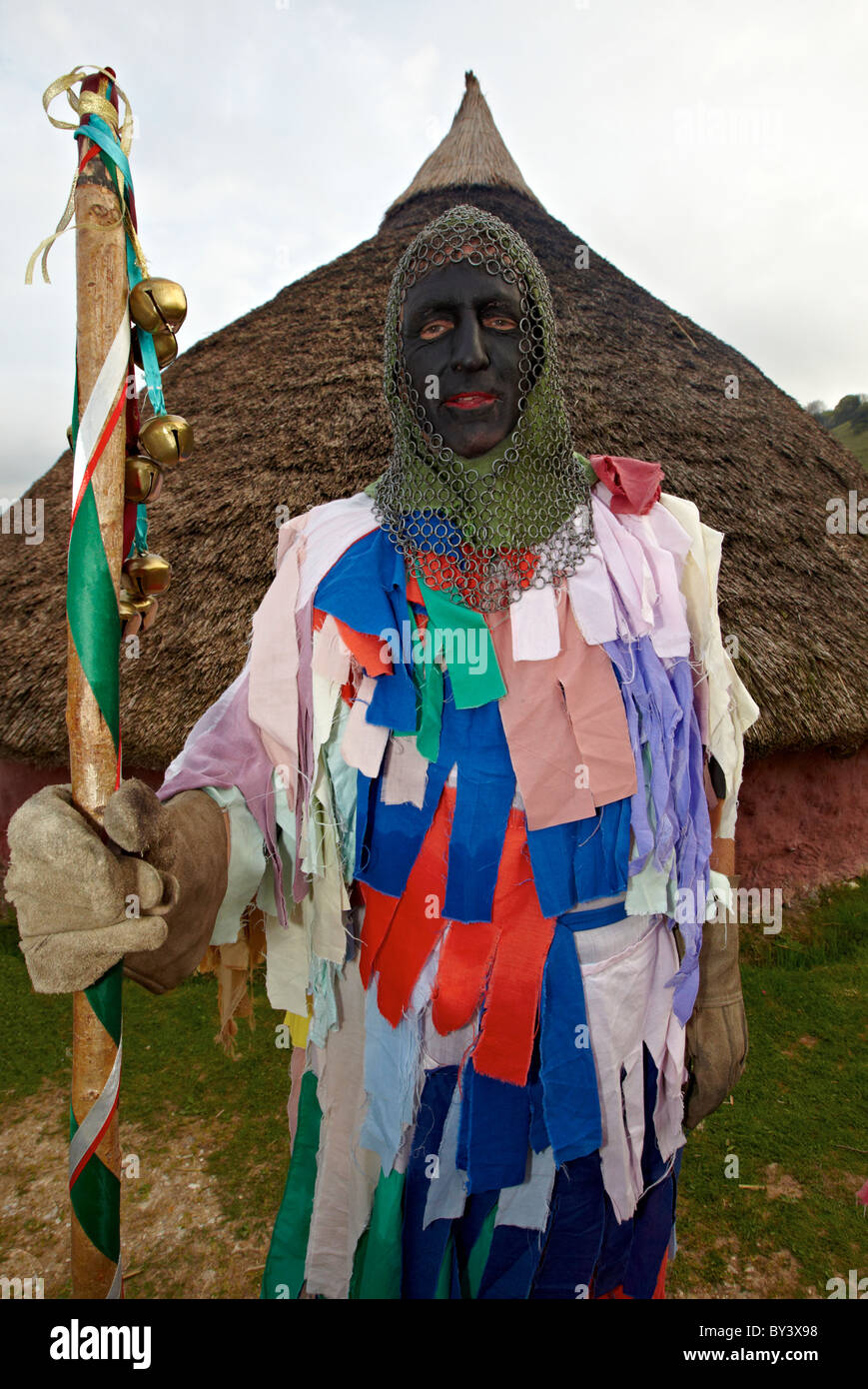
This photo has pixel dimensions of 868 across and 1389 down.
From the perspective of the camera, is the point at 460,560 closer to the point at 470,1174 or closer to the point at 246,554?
the point at 470,1174

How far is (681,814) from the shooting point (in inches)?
53.7

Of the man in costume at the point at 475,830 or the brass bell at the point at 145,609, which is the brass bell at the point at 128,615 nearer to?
the brass bell at the point at 145,609

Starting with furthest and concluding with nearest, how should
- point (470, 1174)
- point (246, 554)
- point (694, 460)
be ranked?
point (694, 460), point (246, 554), point (470, 1174)

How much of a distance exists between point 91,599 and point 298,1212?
126 centimetres

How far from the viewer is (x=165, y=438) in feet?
3.46

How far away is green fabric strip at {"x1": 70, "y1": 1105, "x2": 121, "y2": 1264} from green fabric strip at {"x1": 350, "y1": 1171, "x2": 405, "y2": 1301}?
0.44 meters

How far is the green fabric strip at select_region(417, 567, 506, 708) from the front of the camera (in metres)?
1.29

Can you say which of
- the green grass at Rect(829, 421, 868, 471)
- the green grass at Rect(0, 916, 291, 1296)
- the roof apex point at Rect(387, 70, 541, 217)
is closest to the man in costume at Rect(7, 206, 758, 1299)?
the green grass at Rect(0, 916, 291, 1296)

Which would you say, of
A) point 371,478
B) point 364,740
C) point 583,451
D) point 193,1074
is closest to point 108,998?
point 364,740

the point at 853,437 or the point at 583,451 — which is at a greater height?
the point at 853,437

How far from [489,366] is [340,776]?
0.79m

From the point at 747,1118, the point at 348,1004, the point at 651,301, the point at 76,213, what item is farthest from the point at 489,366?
the point at 651,301

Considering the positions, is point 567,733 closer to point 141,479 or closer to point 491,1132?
point 491,1132

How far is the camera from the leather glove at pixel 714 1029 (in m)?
1.50
